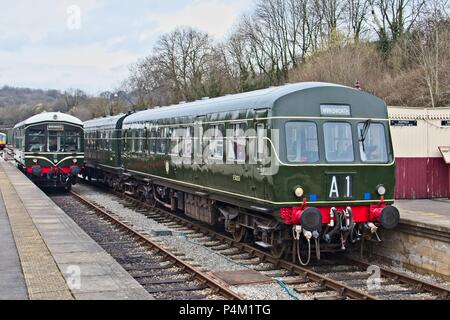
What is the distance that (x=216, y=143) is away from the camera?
44.2 feet

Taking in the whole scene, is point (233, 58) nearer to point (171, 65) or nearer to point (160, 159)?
point (171, 65)

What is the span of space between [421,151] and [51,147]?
1530 centimetres

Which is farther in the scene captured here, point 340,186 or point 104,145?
point 104,145

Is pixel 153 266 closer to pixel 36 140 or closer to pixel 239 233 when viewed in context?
pixel 239 233

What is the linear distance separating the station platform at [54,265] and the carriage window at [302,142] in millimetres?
3591

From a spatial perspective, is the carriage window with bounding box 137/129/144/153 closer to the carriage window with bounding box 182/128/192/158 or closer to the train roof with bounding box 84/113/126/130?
the train roof with bounding box 84/113/126/130

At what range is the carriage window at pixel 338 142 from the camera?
10914mm

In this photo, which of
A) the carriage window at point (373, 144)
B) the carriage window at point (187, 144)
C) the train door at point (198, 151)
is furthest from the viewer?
the carriage window at point (187, 144)

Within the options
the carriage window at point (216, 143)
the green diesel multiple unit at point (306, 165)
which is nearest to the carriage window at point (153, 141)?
the carriage window at point (216, 143)

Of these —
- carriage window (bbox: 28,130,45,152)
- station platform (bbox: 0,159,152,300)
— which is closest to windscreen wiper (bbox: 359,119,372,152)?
station platform (bbox: 0,159,152,300)

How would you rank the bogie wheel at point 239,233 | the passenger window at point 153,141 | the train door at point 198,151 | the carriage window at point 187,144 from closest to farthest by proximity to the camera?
the bogie wheel at point 239,233 < the train door at point 198,151 < the carriage window at point 187,144 < the passenger window at point 153,141

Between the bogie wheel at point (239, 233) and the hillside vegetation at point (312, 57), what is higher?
the hillside vegetation at point (312, 57)

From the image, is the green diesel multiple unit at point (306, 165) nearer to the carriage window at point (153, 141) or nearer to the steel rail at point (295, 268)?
the steel rail at point (295, 268)

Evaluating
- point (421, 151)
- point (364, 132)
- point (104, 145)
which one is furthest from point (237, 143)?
point (104, 145)
